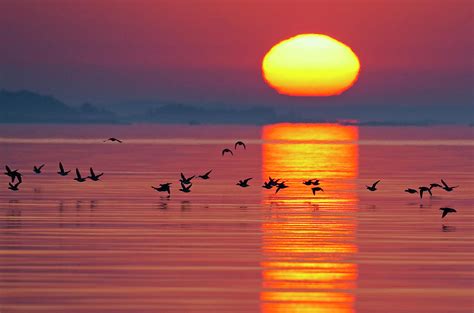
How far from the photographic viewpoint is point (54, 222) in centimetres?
3444

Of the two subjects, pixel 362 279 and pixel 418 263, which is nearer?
pixel 362 279

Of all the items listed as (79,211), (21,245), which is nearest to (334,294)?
(21,245)

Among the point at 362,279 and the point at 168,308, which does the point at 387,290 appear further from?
the point at 168,308

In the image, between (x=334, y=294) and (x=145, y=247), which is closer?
(x=334, y=294)

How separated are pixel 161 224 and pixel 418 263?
10340 mm

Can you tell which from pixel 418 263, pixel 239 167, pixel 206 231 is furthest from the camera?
pixel 239 167

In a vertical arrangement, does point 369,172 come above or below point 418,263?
above

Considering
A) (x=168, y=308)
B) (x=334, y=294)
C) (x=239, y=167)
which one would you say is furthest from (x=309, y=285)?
(x=239, y=167)

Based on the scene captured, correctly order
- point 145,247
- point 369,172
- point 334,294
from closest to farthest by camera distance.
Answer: point 334,294
point 145,247
point 369,172

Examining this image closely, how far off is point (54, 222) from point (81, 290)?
12491 millimetres

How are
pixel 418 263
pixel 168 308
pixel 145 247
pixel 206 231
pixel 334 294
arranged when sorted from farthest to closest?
pixel 206 231
pixel 145 247
pixel 418 263
pixel 334 294
pixel 168 308

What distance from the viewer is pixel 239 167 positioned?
7306 cm

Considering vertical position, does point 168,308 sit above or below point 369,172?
below

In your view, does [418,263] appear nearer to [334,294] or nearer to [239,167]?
[334,294]
